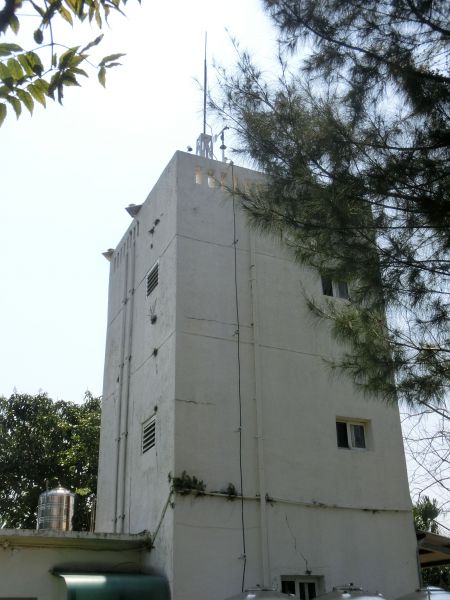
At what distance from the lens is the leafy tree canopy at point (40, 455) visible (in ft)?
91.4

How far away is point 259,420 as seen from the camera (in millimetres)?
12969

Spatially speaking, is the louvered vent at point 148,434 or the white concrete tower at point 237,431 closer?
the white concrete tower at point 237,431

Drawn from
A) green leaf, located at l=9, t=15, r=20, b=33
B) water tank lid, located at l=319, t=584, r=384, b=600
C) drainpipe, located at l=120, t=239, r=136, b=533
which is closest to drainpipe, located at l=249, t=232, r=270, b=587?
water tank lid, located at l=319, t=584, r=384, b=600

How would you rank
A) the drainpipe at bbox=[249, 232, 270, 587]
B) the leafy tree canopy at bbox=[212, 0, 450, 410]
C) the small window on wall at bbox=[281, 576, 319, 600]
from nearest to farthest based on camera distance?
the leafy tree canopy at bbox=[212, 0, 450, 410]
the drainpipe at bbox=[249, 232, 270, 587]
the small window on wall at bbox=[281, 576, 319, 600]

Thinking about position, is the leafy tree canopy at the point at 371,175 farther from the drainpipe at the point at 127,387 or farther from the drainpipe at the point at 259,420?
the drainpipe at the point at 127,387

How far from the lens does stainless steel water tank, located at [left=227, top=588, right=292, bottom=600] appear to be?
33.5 ft

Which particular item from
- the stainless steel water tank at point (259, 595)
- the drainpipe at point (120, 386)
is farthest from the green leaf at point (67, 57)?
the drainpipe at point (120, 386)

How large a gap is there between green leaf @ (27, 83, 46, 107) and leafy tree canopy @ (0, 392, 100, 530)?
82.0 feet

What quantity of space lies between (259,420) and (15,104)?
31.6 ft

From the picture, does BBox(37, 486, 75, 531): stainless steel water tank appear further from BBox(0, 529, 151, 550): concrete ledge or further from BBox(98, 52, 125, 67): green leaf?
BBox(98, 52, 125, 67): green leaf

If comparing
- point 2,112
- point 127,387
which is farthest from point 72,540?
point 2,112

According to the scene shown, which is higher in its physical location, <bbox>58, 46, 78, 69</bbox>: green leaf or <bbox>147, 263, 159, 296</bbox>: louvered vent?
<bbox>147, 263, 159, 296</bbox>: louvered vent

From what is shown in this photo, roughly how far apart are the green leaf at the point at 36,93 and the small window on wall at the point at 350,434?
10999mm

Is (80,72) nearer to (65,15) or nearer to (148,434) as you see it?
(65,15)
